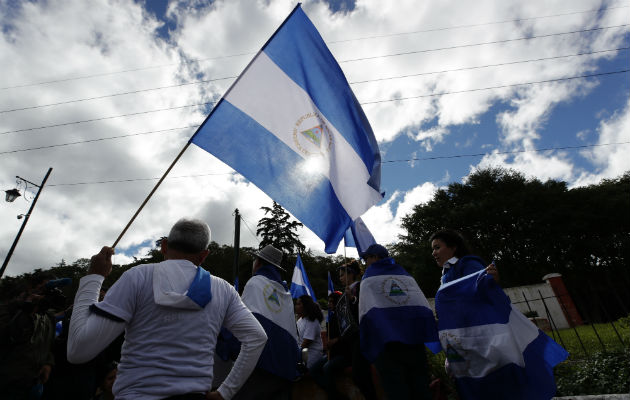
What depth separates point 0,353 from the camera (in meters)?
2.73

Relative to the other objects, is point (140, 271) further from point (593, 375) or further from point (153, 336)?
point (593, 375)

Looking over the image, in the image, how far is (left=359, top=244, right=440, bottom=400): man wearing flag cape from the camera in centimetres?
304

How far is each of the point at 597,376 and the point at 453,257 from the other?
3060 millimetres

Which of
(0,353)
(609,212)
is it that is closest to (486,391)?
(0,353)

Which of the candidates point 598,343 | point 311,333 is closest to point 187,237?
point 311,333

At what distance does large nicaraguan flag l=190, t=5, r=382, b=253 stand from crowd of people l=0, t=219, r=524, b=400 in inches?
25.8

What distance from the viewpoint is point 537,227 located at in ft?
91.5

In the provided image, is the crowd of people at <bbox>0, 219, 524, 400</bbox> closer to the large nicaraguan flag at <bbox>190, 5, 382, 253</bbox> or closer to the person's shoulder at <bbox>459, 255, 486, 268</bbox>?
the person's shoulder at <bbox>459, 255, 486, 268</bbox>

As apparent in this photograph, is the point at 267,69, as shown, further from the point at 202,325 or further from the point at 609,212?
the point at 609,212

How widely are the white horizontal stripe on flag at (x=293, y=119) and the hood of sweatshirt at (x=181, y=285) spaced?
213 cm

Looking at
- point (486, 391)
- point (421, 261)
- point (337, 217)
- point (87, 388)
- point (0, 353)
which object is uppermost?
point (421, 261)

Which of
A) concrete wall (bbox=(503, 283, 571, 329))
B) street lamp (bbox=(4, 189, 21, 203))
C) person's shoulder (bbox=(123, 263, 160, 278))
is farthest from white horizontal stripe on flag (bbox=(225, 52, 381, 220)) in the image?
concrete wall (bbox=(503, 283, 571, 329))

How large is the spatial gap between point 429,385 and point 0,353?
3.61m

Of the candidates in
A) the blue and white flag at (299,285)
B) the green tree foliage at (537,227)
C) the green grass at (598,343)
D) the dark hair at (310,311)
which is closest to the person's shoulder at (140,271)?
the dark hair at (310,311)
